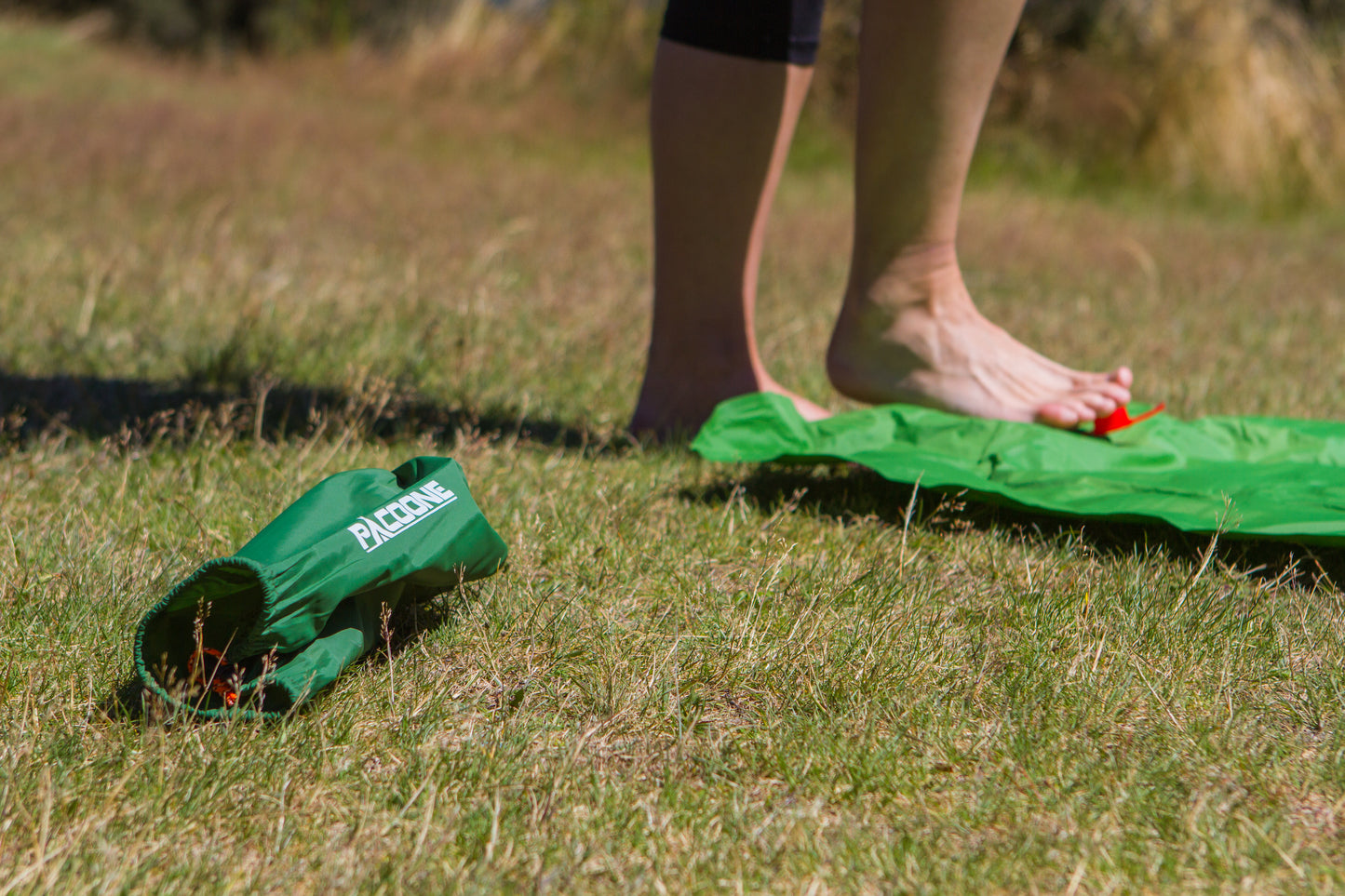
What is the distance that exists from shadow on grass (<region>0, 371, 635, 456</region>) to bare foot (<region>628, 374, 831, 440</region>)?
2.7 inches

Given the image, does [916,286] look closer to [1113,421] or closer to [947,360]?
[947,360]

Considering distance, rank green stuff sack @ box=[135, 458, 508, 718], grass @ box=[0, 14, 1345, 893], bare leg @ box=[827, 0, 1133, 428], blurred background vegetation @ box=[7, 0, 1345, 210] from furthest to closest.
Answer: blurred background vegetation @ box=[7, 0, 1345, 210]
bare leg @ box=[827, 0, 1133, 428]
green stuff sack @ box=[135, 458, 508, 718]
grass @ box=[0, 14, 1345, 893]

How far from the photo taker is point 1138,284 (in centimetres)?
440

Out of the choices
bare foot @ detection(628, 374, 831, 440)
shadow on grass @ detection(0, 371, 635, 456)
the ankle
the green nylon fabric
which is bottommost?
shadow on grass @ detection(0, 371, 635, 456)

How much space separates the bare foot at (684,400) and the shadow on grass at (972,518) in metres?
0.21

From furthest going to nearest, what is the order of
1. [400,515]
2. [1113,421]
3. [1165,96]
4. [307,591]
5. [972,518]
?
[1165,96] → [1113,421] → [972,518] → [400,515] → [307,591]

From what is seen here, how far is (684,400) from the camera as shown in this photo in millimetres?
2275

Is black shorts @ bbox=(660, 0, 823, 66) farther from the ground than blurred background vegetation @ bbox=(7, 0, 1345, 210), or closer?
farther from the ground

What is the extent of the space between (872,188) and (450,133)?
19.2 ft

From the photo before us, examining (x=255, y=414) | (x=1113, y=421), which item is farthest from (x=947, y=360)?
(x=255, y=414)

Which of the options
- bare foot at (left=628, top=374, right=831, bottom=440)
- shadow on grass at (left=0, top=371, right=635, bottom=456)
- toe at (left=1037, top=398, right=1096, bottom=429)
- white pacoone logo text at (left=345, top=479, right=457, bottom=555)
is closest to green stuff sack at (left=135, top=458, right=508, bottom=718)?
white pacoone logo text at (left=345, top=479, right=457, bottom=555)

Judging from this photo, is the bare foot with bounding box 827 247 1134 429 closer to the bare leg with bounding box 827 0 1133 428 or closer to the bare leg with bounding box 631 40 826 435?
the bare leg with bounding box 827 0 1133 428

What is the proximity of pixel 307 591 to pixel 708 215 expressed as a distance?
47.8 inches

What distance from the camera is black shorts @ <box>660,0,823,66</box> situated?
6.75 feet
